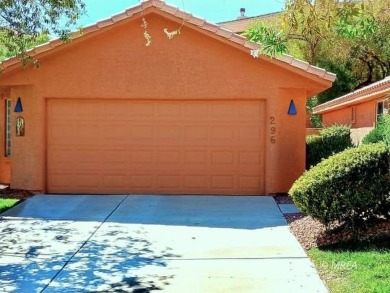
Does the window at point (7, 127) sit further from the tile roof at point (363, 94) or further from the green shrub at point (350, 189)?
the tile roof at point (363, 94)

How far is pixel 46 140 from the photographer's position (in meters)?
12.2

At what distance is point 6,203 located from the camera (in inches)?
424

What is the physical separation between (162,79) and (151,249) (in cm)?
580

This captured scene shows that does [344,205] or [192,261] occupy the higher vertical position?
[344,205]

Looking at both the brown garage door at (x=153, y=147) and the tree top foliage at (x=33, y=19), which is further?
the brown garage door at (x=153, y=147)

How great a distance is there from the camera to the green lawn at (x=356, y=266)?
5344mm

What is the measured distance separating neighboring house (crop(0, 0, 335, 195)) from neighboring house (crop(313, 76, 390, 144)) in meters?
4.39

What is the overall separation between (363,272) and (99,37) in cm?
868

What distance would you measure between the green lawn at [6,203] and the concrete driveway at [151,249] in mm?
247

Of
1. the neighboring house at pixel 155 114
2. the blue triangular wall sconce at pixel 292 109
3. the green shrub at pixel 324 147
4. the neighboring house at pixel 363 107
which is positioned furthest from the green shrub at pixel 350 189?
the neighboring house at pixel 363 107

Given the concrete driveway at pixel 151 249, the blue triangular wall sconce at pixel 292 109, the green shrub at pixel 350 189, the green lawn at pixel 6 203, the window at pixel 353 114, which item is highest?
the window at pixel 353 114

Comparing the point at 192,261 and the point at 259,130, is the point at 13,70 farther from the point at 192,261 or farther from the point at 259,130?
the point at 192,261

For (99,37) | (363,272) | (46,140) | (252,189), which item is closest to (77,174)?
(46,140)

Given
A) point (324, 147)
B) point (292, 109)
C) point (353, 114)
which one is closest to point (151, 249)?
point (292, 109)
